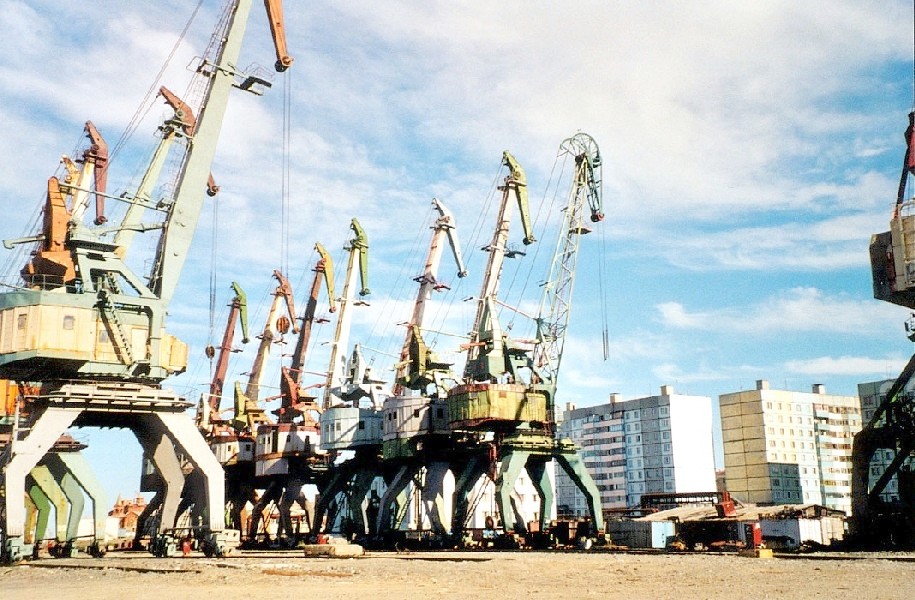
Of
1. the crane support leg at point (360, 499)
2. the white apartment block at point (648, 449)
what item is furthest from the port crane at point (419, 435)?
the white apartment block at point (648, 449)

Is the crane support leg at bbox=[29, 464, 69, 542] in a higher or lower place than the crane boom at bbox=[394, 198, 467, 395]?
lower

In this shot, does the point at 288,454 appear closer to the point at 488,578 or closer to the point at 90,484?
the point at 90,484

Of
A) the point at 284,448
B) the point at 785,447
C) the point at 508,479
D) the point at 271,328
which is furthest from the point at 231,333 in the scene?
the point at 785,447

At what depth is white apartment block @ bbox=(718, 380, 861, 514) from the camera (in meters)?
150

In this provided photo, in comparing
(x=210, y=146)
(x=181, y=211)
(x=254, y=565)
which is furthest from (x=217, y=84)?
(x=254, y=565)

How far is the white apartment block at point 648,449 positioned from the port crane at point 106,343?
109 metres

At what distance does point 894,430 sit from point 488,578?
1695 inches

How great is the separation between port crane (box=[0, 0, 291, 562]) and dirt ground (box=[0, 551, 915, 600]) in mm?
7470

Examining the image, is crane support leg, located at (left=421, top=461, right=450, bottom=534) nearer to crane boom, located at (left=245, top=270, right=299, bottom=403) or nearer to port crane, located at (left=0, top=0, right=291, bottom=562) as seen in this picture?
port crane, located at (left=0, top=0, right=291, bottom=562)

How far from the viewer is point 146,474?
310 feet

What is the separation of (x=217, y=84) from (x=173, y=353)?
2004cm

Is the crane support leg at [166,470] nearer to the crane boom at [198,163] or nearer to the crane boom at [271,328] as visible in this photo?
the crane boom at [198,163]

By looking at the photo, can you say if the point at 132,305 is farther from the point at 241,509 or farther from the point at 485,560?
the point at 241,509

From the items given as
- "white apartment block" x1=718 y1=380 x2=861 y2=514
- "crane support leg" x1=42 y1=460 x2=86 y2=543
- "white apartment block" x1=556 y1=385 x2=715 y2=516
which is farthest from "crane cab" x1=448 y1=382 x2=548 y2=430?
"white apartment block" x1=718 y1=380 x2=861 y2=514
